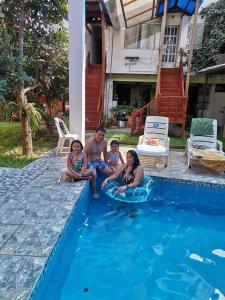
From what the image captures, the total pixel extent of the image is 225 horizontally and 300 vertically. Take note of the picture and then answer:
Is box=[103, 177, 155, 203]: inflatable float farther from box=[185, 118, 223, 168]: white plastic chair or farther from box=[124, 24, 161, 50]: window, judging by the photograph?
box=[124, 24, 161, 50]: window

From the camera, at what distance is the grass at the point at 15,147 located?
21.2 ft

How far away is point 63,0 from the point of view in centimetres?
692

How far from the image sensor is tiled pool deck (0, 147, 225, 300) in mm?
2383

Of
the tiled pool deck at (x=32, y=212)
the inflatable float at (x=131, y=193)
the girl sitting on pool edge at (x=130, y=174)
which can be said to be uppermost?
the girl sitting on pool edge at (x=130, y=174)

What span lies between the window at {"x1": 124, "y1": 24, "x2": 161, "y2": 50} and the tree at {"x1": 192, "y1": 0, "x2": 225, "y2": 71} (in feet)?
7.69

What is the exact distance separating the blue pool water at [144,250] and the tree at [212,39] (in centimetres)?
879

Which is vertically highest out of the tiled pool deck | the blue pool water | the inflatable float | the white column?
the white column

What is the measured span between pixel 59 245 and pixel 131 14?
36.3 ft

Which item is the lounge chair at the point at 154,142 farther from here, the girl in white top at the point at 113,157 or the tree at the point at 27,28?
the tree at the point at 27,28

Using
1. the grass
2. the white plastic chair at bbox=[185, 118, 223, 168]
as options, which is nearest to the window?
the grass

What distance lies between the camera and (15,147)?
323 inches

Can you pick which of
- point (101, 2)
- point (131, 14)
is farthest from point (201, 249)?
point (131, 14)

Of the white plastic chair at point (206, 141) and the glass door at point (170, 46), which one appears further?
the glass door at point (170, 46)

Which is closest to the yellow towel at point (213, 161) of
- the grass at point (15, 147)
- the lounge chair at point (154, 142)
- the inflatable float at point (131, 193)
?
the lounge chair at point (154, 142)
